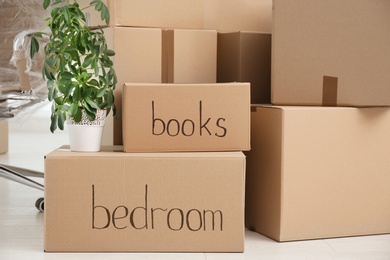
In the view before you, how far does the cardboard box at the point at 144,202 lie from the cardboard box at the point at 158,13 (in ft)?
1.42

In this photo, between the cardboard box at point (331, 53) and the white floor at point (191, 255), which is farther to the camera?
the cardboard box at point (331, 53)

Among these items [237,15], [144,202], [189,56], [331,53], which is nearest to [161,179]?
[144,202]

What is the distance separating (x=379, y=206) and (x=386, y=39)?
0.44 metres

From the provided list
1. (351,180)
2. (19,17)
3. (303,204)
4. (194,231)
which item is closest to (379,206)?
(351,180)

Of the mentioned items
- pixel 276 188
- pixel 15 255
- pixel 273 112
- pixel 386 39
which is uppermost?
pixel 386 39

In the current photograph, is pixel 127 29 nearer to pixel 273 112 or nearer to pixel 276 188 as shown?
pixel 273 112

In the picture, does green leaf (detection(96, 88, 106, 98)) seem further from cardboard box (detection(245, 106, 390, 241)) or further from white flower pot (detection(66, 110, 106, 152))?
cardboard box (detection(245, 106, 390, 241))

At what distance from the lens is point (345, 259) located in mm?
1639

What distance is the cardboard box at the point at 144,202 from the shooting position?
1.67 meters

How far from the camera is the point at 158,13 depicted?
1970 mm

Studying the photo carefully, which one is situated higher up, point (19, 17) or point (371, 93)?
point (19, 17)

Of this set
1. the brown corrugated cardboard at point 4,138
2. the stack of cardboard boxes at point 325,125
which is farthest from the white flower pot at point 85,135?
the brown corrugated cardboard at point 4,138

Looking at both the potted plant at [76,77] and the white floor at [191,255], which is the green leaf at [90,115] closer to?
the potted plant at [76,77]

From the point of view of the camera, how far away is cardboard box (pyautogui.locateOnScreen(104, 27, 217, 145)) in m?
1.92
